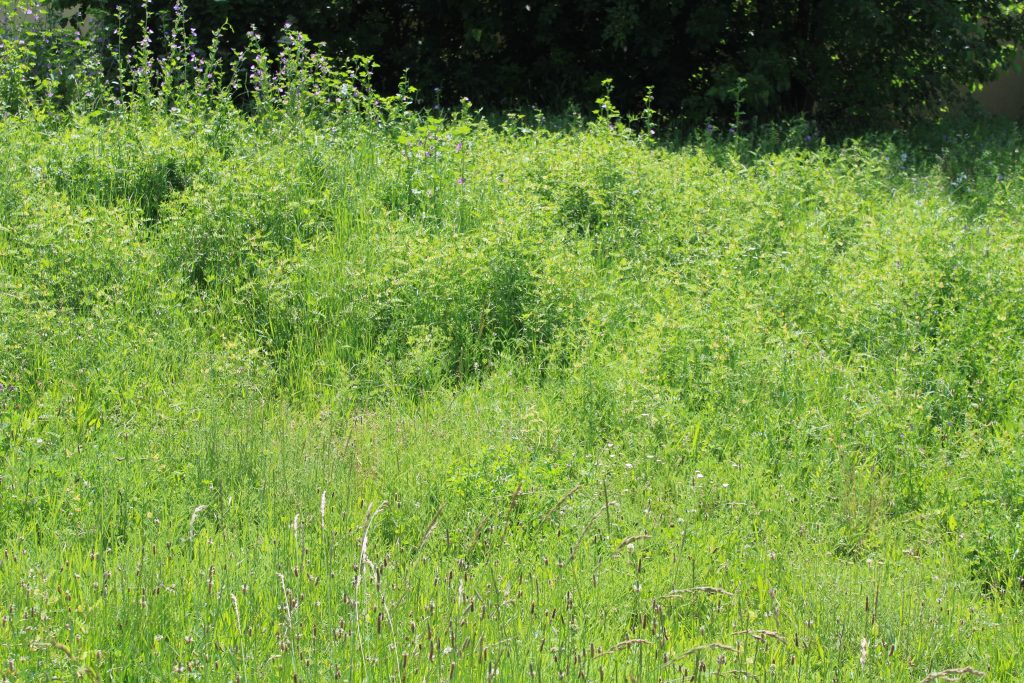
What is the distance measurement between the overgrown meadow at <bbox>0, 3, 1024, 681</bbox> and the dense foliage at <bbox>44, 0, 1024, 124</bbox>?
3.42 meters

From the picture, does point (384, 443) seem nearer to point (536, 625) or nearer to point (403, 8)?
point (536, 625)

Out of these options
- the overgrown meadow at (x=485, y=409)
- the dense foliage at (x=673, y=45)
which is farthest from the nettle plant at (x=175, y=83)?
the dense foliage at (x=673, y=45)

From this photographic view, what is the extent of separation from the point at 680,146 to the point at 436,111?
292 cm

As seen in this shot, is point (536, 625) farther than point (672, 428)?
No

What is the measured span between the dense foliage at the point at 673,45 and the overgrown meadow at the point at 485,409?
342 cm

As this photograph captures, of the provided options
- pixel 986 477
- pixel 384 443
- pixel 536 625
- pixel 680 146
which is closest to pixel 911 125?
pixel 680 146

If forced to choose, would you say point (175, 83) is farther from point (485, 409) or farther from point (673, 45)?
point (485, 409)

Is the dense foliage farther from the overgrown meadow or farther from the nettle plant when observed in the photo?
the overgrown meadow

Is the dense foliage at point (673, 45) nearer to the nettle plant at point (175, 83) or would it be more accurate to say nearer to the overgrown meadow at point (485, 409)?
the nettle plant at point (175, 83)

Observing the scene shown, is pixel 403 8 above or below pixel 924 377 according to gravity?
above

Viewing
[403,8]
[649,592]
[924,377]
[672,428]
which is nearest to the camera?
[649,592]

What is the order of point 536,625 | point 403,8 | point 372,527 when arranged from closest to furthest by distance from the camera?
point 536,625 → point 372,527 → point 403,8

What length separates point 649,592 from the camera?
367cm

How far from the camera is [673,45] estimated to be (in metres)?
12.2
